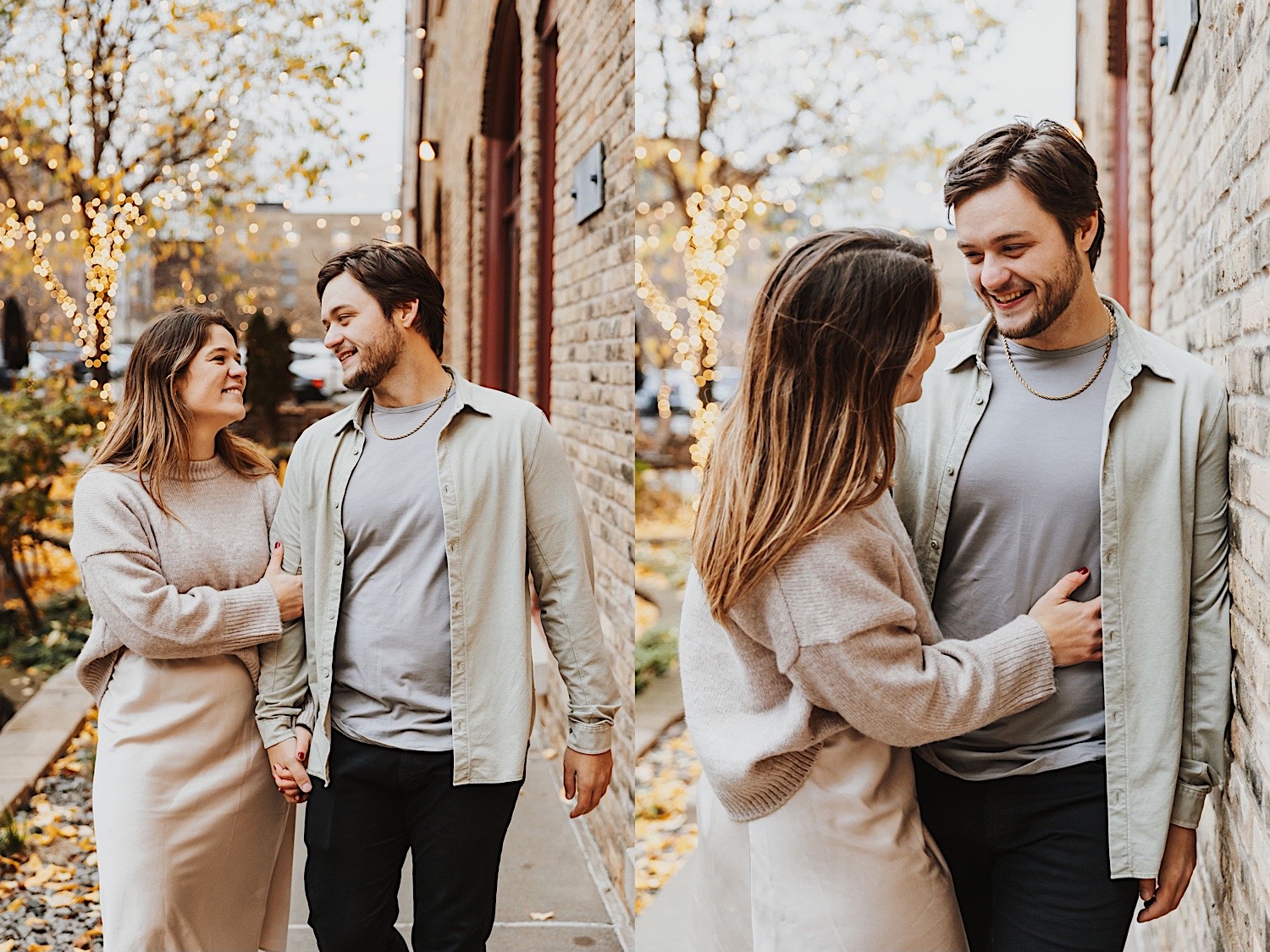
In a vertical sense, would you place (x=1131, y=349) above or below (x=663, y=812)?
above

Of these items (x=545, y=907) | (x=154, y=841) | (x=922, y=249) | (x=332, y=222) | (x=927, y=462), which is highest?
(x=332, y=222)

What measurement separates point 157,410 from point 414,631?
2.54 ft

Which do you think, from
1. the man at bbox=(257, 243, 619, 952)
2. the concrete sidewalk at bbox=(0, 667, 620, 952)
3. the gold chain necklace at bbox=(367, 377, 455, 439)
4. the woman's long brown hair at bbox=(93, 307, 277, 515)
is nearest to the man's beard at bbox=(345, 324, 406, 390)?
the man at bbox=(257, 243, 619, 952)

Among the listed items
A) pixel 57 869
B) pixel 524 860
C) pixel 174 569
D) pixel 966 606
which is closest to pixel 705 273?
pixel 524 860

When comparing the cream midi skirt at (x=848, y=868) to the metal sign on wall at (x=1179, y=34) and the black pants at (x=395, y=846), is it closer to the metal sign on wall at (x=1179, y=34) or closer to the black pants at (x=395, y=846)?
the black pants at (x=395, y=846)

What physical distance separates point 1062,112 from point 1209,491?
4061 mm

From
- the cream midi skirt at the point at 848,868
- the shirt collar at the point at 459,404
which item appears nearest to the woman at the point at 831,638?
the cream midi skirt at the point at 848,868

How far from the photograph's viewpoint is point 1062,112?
17.5 feet

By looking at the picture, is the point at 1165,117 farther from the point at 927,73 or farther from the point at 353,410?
the point at 927,73

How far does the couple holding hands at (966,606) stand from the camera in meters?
1.68

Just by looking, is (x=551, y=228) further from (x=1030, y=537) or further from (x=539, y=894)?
(x=1030, y=537)

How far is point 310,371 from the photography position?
13.6 feet

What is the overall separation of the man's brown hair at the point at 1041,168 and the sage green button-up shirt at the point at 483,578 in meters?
1.05

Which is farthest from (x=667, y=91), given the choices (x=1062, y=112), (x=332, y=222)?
(x=332, y=222)
